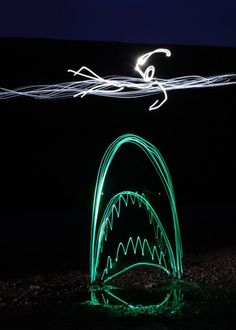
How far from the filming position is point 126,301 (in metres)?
3.47

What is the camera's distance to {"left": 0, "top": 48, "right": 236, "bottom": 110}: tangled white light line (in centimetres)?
670

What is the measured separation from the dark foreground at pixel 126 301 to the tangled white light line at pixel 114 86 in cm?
325

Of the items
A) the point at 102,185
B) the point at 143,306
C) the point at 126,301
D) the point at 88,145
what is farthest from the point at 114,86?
the point at 143,306

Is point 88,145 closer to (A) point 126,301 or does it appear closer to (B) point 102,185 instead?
(B) point 102,185

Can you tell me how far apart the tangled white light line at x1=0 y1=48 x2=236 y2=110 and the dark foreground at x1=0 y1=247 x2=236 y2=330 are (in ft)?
10.7

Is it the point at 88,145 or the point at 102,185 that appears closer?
the point at 102,185

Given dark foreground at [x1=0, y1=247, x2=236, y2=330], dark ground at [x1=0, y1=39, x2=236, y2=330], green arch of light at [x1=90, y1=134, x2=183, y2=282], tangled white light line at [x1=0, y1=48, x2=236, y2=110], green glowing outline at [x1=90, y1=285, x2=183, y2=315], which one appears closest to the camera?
dark foreground at [x1=0, y1=247, x2=236, y2=330]

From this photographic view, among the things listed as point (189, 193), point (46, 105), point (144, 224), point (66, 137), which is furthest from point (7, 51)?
point (189, 193)

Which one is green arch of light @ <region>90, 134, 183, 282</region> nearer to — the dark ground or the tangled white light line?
the dark ground

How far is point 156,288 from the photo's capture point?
12.5ft

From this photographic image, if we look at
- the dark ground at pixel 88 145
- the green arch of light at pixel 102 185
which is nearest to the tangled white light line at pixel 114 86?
the dark ground at pixel 88 145

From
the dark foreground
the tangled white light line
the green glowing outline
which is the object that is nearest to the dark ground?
the tangled white light line

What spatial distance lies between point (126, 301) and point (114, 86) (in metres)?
4.22

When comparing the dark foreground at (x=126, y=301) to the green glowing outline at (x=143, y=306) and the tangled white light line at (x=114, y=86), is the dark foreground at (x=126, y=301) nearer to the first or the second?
the green glowing outline at (x=143, y=306)
